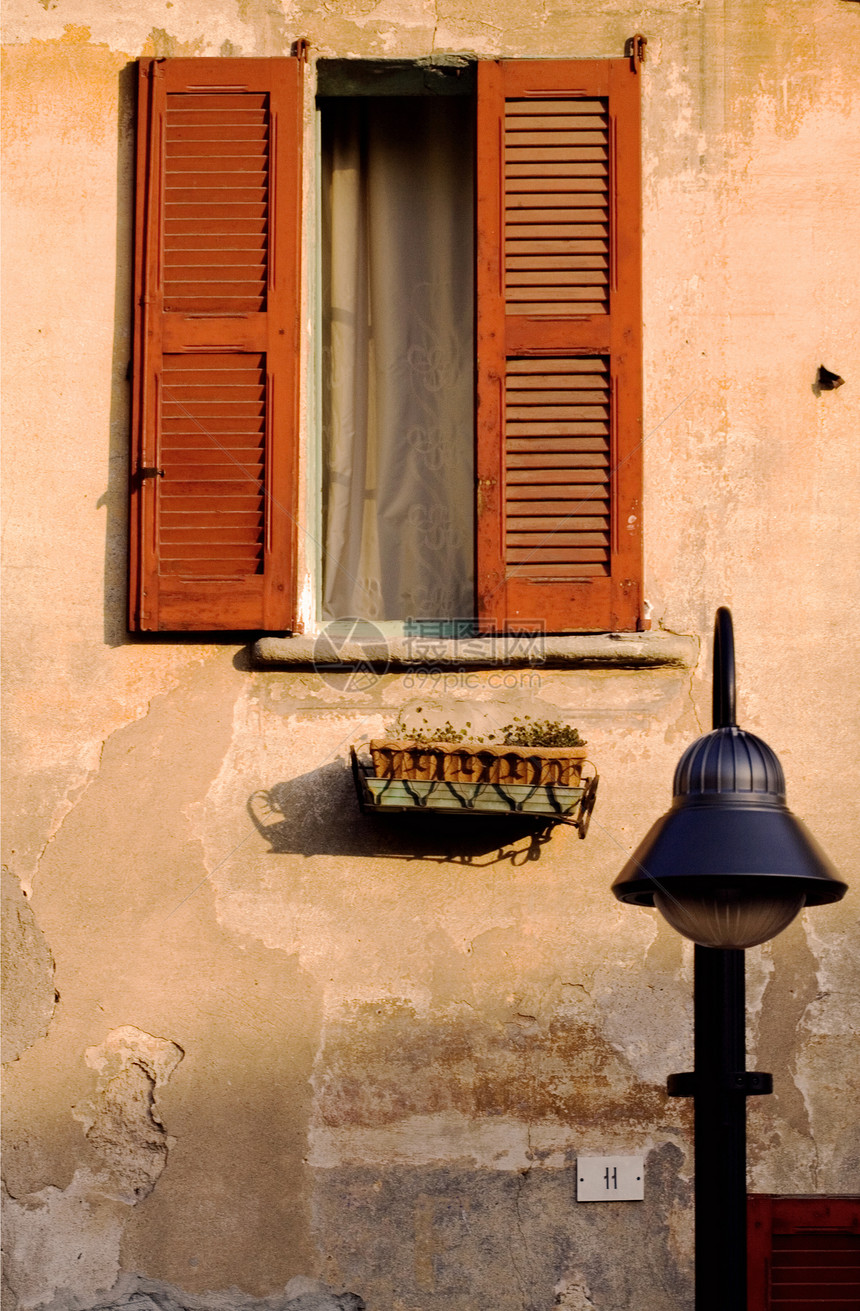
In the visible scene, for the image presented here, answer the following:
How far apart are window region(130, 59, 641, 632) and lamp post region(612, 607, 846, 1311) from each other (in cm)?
205

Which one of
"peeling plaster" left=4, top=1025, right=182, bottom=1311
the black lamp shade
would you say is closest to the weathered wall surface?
"peeling plaster" left=4, top=1025, right=182, bottom=1311

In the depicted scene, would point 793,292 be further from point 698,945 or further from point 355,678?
point 698,945

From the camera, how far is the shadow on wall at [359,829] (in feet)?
15.9

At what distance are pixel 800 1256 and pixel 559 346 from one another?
2.96 metres

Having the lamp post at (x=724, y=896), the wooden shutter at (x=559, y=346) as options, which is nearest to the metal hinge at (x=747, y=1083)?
the lamp post at (x=724, y=896)

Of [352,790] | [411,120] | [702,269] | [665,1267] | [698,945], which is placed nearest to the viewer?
[698,945]

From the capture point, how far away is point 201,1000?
477 centimetres

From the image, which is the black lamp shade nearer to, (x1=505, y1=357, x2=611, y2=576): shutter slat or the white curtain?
(x1=505, y1=357, x2=611, y2=576): shutter slat

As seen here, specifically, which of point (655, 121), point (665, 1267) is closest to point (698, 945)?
point (665, 1267)

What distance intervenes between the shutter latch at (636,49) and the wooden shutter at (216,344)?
114 centimetres

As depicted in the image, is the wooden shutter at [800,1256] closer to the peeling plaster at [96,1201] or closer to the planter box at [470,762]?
the planter box at [470,762]

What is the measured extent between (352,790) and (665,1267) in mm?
1706

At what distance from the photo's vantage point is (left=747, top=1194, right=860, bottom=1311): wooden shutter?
4.62 metres

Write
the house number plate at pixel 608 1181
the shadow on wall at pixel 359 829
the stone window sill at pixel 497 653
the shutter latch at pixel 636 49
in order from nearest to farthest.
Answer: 1. the house number plate at pixel 608 1181
2. the shadow on wall at pixel 359 829
3. the stone window sill at pixel 497 653
4. the shutter latch at pixel 636 49
